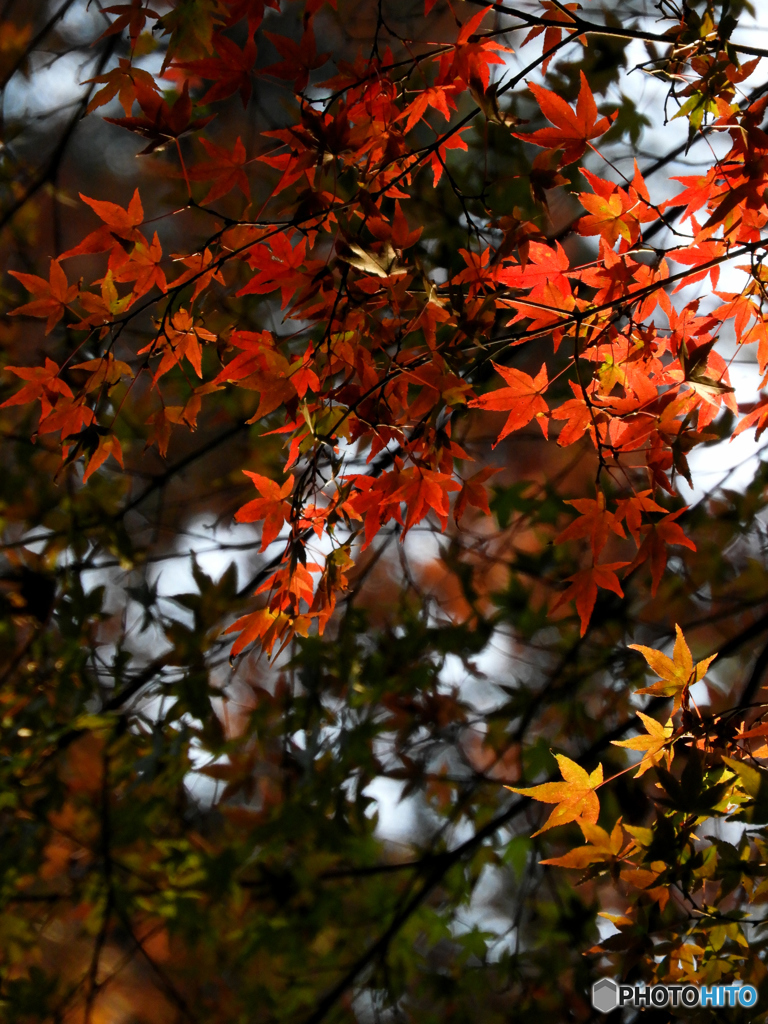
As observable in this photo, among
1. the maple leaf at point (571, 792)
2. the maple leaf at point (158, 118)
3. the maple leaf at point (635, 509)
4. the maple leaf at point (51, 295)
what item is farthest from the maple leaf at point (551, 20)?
the maple leaf at point (571, 792)

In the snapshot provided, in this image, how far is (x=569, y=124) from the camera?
57 cm

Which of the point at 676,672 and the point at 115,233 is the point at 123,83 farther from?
the point at 676,672

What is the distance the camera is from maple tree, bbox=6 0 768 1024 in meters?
0.61

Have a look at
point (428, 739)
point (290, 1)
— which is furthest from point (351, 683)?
point (290, 1)

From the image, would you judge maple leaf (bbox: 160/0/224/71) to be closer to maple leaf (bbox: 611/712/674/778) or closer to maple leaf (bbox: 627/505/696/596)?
maple leaf (bbox: 627/505/696/596)

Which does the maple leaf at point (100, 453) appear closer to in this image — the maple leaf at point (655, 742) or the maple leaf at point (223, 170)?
the maple leaf at point (223, 170)

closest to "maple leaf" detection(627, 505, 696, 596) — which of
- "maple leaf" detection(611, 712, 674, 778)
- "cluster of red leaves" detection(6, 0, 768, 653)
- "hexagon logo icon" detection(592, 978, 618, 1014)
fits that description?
"cluster of red leaves" detection(6, 0, 768, 653)

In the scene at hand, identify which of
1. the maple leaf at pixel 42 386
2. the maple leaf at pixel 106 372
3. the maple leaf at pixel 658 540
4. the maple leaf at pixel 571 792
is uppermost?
the maple leaf at pixel 42 386

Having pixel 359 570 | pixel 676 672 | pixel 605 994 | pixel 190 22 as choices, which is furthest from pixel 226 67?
pixel 605 994

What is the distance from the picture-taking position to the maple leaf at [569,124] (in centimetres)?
55

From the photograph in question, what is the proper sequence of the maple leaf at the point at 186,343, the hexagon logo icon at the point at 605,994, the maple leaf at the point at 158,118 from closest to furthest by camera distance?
the maple leaf at the point at 158,118 < the maple leaf at the point at 186,343 < the hexagon logo icon at the point at 605,994

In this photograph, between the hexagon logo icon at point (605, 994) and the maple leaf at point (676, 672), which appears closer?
the maple leaf at point (676, 672)

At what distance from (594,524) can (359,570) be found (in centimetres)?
110

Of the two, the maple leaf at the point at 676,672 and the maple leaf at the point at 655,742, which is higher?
the maple leaf at the point at 676,672
